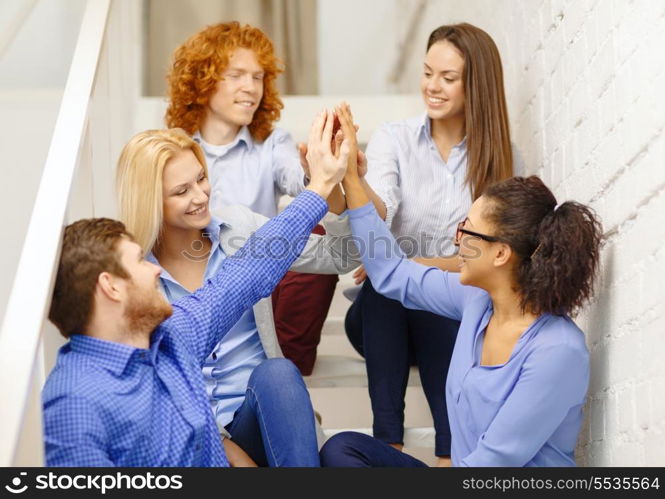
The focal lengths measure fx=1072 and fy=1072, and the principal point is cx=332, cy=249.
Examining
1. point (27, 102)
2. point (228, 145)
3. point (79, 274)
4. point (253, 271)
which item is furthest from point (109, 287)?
point (27, 102)

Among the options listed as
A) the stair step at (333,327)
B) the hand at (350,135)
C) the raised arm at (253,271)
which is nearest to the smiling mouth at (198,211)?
the raised arm at (253,271)

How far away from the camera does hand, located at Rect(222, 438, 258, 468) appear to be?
6.76 feet

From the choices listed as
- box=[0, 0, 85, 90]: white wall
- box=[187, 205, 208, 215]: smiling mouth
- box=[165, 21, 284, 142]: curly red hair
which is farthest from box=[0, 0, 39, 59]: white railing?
box=[187, 205, 208, 215]: smiling mouth

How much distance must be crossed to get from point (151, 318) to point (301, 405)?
38cm

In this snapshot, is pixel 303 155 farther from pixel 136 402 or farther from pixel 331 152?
pixel 136 402

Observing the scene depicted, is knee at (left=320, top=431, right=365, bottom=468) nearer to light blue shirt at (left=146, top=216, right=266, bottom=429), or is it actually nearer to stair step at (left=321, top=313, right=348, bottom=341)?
light blue shirt at (left=146, top=216, right=266, bottom=429)

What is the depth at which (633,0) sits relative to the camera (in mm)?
1893

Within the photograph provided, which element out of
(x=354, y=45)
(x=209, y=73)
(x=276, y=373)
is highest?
(x=354, y=45)

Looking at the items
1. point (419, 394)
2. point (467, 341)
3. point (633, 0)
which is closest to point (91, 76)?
point (467, 341)

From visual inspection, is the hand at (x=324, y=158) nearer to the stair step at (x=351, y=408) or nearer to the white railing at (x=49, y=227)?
the white railing at (x=49, y=227)

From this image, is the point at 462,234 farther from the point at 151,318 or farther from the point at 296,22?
the point at 296,22

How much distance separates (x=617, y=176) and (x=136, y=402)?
37.4 inches

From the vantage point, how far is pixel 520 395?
1889mm

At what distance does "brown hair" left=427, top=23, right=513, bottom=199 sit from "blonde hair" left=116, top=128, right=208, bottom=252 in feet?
2.46
